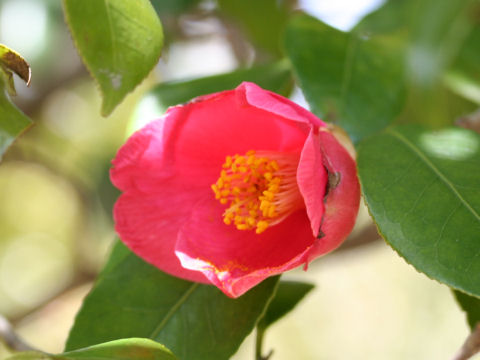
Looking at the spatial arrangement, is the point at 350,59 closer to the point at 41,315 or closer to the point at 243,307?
the point at 243,307

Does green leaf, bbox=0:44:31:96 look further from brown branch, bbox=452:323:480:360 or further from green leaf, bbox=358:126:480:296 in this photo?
brown branch, bbox=452:323:480:360

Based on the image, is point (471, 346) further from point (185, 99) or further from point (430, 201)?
point (185, 99)

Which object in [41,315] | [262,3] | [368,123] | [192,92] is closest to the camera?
[368,123]

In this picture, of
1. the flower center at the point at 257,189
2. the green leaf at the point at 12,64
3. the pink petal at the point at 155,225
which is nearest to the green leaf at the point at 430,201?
the flower center at the point at 257,189

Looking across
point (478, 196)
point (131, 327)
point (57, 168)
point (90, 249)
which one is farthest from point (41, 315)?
point (478, 196)

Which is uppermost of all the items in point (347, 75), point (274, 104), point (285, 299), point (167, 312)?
point (274, 104)

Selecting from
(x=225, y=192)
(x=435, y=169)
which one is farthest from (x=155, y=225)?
(x=435, y=169)
